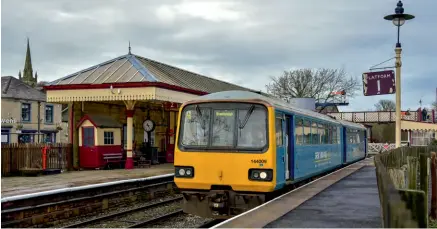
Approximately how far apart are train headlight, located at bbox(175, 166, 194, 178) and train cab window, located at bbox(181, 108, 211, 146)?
1.72 feet

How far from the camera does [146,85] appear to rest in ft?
70.4

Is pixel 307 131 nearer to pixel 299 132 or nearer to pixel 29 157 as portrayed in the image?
pixel 299 132

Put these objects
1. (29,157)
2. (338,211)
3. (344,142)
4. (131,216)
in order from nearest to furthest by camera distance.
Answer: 1. (338,211)
2. (131,216)
3. (29,157)
4. (344,142)

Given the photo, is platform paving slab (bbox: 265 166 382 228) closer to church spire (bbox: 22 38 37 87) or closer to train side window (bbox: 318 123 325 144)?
train side window (bbox: 318 123 325 144)

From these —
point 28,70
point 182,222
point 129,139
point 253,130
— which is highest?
point 28,70

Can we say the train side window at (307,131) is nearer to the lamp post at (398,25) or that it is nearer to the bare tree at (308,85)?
the lamp post at (398,25)

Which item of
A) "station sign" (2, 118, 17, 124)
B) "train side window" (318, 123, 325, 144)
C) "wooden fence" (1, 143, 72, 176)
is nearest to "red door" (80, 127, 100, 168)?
"wooden fence" (1, 143, 72, 176)

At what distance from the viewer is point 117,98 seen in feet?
71.8

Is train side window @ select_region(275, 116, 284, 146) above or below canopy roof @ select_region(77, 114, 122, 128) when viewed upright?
below

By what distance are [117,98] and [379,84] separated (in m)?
10.4

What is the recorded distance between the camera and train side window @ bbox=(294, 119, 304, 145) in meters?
13.5

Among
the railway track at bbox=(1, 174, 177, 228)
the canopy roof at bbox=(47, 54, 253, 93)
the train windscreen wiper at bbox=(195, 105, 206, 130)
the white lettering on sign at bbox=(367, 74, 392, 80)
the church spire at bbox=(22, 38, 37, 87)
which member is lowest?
the railway track at bbox=(1, 174, 177, 228)

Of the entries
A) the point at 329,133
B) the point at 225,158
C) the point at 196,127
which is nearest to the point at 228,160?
the point at 225,158

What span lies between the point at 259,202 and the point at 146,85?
1139cm
